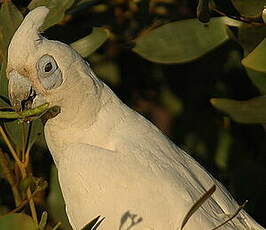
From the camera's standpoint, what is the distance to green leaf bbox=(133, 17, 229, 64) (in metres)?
2.53

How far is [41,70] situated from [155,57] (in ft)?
1.39

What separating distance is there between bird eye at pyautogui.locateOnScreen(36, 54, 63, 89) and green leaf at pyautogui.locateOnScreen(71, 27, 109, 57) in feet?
0.78

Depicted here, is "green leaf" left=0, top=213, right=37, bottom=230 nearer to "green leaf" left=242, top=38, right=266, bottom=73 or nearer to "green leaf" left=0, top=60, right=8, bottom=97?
"green leaf" left=0, top=60, right=8, bottom=97

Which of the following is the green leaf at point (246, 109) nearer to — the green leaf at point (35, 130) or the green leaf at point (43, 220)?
the green leaf at point (35, 130)

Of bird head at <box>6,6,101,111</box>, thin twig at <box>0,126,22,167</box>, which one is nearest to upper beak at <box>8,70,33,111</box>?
bird head at <box>6,6,101,111</box>

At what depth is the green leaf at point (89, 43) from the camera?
2477 mm

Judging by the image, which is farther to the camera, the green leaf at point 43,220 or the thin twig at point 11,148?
the thin twig at point 11,148

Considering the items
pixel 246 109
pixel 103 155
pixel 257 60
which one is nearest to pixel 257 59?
pixel 257 60

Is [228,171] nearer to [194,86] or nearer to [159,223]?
[194,86]

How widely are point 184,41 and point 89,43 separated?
243 mm

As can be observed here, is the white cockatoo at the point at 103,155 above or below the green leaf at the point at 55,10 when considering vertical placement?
below

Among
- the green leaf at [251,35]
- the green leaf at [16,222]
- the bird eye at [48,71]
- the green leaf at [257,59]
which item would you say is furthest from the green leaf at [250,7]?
the green leaf at [16,222]

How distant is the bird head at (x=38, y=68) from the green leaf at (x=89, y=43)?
198mm

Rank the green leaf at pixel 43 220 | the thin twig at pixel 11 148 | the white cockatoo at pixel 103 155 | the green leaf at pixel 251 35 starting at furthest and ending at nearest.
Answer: the green leaf at pixel 251 35, the thin twig at pixel 11 148, the white cockatoo at pixel 103 155, the green leaf at pixel 43 220
